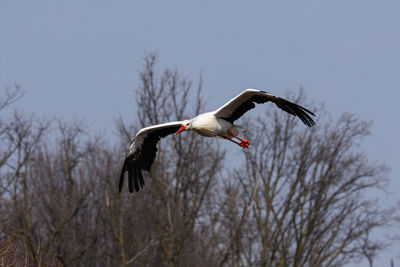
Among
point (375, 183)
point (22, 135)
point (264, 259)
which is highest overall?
point (22, 135)

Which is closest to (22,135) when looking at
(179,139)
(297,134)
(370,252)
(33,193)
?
(33,193)

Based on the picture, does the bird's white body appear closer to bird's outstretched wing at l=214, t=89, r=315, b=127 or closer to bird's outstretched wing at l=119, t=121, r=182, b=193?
bird's outstretched wing at l=214, t=89, r=315, b=127

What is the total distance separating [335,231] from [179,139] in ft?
25.2

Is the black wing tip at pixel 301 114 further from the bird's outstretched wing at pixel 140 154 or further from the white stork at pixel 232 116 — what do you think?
the bird's outstretched wing at pixel 140 154

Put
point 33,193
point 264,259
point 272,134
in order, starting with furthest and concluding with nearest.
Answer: point 33,193
point 272,134
point 264,259

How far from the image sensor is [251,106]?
11.5 meters

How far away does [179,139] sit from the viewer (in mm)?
27734

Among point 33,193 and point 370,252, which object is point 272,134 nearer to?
point 370,252

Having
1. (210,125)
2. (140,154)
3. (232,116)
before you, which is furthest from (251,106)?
(140,154)

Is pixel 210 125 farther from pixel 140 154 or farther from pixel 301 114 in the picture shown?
pixel 140 154

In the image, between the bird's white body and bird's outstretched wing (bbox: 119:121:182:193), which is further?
bird's outstretched wing (bbox: 119:121:182:193)

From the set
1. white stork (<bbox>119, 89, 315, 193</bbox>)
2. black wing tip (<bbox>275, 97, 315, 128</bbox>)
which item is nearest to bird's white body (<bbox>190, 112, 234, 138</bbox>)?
white stork (<bbox>119, 89, 315, 193</bbox>)

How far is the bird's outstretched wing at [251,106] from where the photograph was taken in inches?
418

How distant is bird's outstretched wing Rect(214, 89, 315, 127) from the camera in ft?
34.9
